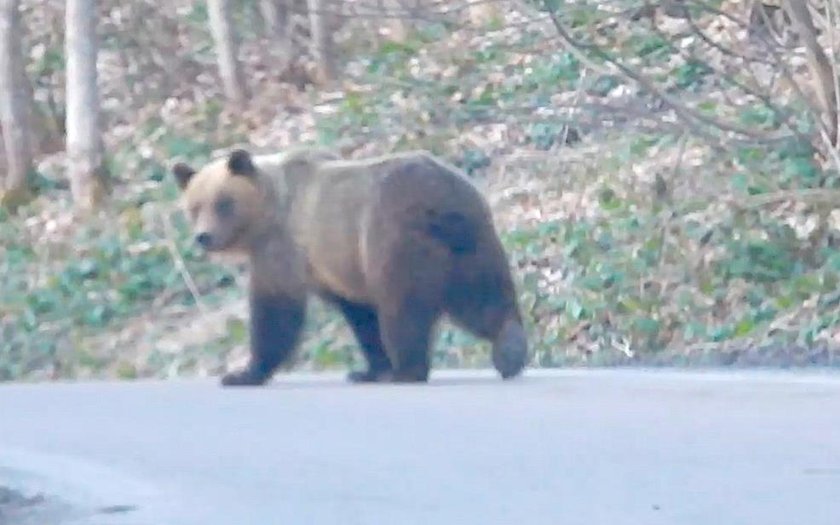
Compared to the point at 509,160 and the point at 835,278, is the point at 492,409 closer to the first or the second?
the point at 835,278

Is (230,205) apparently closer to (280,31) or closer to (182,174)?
(182,174)

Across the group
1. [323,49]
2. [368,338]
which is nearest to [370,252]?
[368,338]

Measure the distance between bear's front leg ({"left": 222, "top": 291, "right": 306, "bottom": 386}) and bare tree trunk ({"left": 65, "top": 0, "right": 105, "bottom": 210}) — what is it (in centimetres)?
1088

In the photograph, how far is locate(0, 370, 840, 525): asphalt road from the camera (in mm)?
6645

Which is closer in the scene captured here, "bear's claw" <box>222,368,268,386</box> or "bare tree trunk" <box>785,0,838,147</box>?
"bear's claw" <box>222,368,268,386</box>

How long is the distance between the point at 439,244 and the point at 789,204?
21.7 ft

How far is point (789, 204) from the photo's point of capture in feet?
55.2

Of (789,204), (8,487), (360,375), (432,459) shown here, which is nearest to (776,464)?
(432,459)

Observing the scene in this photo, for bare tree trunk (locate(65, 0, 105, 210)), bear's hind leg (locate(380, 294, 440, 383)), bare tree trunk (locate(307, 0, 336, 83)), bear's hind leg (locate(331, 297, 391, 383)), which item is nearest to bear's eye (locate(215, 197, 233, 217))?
bear's hind leg (locate(331, 297, 391, 383))

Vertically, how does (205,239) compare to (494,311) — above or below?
above

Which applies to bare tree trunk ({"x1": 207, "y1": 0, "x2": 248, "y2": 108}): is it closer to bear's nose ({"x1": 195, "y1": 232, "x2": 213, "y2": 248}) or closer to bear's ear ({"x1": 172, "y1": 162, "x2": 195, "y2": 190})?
bear's ear ({"x1": 172, "y1": 162, "x2": 195, "y2": 190})

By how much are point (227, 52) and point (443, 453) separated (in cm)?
1630

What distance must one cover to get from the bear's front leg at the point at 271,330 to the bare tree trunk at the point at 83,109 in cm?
1088

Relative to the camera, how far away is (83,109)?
22.0 metres
